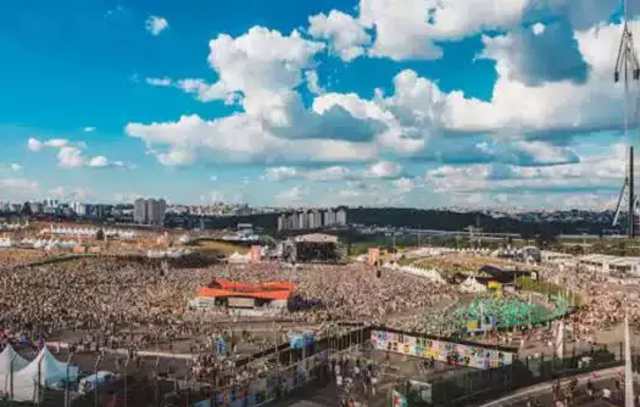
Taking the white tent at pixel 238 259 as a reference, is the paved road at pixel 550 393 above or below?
below

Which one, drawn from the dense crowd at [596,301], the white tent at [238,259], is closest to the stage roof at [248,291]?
the dense crowd at [596,301]

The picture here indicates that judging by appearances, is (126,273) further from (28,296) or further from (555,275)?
(555,275)

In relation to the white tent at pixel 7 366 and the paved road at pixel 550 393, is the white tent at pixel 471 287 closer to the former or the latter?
the paved road at pixel 550 393

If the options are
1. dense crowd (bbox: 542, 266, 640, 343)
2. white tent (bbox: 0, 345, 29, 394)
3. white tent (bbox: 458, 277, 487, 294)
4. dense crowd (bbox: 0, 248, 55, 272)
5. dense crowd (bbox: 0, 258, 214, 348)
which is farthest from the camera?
dense crowd (bbox: 0, 248, 55, 272)

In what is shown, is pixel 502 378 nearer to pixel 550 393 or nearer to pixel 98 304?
pixel 550 393

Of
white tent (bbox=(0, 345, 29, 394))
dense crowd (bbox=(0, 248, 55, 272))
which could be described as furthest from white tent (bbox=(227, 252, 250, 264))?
white tent (bbox=(0, 345, 29, 394))

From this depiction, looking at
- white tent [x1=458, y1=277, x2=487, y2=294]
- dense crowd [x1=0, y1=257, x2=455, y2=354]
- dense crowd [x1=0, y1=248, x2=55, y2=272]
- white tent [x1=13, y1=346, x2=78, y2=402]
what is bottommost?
white tent [x1=458, y1=277, x2=487, y2=294]

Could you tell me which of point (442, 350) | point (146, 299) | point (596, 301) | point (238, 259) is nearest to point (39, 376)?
A: point (442, 350)

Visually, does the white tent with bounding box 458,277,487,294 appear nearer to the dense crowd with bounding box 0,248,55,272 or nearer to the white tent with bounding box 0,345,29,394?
the dense crowd with bounding box 0,248,55,272
